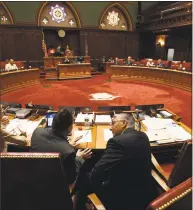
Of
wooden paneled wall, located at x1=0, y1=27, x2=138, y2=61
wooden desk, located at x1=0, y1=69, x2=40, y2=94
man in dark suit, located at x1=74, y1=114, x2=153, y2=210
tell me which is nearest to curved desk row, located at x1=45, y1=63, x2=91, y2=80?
wooden desk, located at x1=0, y1=69, x2=40, y2=94

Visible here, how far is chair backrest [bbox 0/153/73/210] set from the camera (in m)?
1.20

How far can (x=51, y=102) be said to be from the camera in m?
6.08

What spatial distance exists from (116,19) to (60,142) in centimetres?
1299

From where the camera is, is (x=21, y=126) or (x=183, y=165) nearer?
(x=183, y=165)

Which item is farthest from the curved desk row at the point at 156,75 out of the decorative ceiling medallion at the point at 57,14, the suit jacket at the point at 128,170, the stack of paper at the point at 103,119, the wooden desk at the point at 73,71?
the suit jacket at the point at 128,170

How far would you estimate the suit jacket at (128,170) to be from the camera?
1.40 metres

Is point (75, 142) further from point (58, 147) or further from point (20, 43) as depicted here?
point (20, 43)

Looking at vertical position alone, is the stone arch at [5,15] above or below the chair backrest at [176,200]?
above

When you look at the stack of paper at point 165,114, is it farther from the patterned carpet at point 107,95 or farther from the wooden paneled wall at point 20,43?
the wooden paneled wall at point 20,43

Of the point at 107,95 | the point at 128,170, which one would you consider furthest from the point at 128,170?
the point at 107,95

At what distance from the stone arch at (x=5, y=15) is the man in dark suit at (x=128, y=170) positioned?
11.3 m

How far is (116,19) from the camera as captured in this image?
1286 centimetres

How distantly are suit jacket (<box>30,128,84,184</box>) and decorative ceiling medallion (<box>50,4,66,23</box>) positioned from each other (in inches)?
455

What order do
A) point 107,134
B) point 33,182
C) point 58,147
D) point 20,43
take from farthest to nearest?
1. point 20,43
2. point 107,134
3. point 58,147
4. point 33,182
